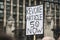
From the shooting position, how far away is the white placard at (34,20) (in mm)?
5988

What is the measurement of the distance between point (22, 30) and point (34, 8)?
90.5 feet

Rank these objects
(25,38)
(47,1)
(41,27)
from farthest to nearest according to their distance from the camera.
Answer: (47,1) → (25,38) → (41,27)

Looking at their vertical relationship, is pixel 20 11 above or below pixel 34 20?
above

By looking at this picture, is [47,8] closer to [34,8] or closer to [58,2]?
[58,2]

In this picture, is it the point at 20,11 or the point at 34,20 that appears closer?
the point at 34,20

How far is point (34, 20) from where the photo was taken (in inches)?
241

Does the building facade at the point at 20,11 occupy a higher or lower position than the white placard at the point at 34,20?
higher

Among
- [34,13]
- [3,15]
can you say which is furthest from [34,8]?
[3,15]

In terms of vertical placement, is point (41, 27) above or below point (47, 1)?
below

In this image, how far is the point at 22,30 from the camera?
33688 mm

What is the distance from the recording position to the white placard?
599 centimetres

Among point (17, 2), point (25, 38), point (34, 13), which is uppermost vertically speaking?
point (17, 2)

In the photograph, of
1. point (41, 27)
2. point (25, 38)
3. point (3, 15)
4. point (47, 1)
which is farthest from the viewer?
point (47, 1)

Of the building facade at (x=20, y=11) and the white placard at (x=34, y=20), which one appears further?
the building facade at (x=20, y=11)
